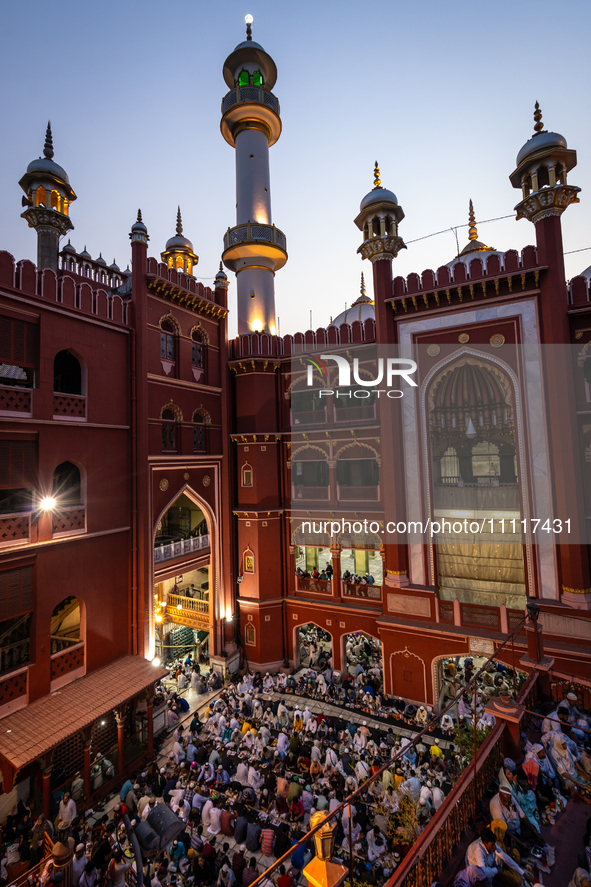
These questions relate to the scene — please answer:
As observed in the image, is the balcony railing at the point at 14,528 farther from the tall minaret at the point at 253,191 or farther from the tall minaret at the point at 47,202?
the tall minaret at the point at 253,191

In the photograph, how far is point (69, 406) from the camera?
11.8 meters

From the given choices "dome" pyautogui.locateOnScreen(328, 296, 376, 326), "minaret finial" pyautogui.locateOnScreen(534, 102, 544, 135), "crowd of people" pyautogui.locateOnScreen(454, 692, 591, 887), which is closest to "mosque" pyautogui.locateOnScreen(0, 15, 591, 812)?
"minaret finial" pyautogui.locateOnScreen(534, 102, 544, 135)

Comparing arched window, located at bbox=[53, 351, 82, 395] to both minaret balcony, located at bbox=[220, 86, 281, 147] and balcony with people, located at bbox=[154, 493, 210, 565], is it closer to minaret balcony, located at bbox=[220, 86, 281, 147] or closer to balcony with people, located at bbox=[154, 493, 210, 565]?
balcony with people, located at bbox=[154, 493, 210, 565]

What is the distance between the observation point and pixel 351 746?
37.6 ft

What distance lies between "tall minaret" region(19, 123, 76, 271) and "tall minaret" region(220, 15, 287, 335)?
7.59 m

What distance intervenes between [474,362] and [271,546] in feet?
33.5

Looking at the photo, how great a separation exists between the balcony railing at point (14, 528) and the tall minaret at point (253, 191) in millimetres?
12122

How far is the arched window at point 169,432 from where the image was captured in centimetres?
1508

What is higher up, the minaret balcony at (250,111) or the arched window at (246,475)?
the minaret balcony at (250,111)

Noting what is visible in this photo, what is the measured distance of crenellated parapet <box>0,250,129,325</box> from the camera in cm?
1051

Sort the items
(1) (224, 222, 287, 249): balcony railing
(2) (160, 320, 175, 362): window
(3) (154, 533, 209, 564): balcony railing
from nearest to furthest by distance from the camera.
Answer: (3) (154, 533, 209, 564): balcony railing → (2) (160, 320, 175, 362): window → (1) (224, 222, 287, 249): balcony railing

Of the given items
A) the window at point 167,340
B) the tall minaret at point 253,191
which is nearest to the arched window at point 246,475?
the window at point 167,340

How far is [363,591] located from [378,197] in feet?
46.3

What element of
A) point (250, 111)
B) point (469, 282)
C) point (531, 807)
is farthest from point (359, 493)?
point (250, 111)
